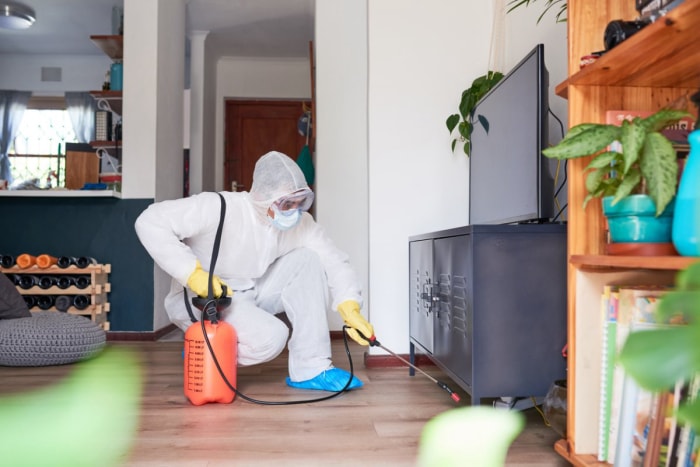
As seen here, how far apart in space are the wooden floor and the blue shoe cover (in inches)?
1.7

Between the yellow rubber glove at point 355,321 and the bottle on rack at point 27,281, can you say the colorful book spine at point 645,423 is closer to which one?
the yellow rubber glove at point 355,321

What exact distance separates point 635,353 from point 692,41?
0.96 metres

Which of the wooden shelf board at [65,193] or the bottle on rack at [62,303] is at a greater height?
the wooden shelf board at [65,193]

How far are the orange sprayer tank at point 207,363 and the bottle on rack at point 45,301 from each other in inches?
80.6

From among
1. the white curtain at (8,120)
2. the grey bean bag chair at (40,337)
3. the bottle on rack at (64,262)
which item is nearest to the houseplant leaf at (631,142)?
the grey bean bag chair at (40,337)

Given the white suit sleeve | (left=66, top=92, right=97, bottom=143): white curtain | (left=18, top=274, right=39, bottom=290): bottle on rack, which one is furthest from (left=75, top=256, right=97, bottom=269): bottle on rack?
(left=66, top=92, right=97, bottom=143): white curtain

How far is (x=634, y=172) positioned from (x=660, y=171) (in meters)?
0.10

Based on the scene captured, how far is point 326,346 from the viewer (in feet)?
7.63

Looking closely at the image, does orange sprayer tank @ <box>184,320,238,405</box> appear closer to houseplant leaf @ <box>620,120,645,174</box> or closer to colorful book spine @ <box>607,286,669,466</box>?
colorful book spine @ <box>607,286,669,466</box>

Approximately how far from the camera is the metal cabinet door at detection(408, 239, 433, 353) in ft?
7.50

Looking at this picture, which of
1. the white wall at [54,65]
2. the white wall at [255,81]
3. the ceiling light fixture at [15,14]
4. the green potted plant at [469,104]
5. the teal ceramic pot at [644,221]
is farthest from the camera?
the white wall at [54,65]

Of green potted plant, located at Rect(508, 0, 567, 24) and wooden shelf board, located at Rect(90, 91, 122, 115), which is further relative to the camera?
A: wooden shelf board, located at Rect(90, 91, 122, 115)

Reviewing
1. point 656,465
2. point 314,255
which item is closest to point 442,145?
point 314,255

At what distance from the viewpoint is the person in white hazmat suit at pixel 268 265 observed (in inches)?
84.4
